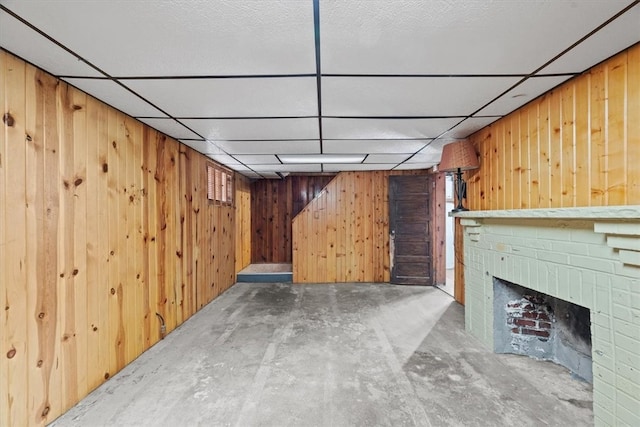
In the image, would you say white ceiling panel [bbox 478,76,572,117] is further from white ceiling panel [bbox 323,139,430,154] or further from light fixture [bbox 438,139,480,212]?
white ceiling panel [bbox 323,139,430,154]

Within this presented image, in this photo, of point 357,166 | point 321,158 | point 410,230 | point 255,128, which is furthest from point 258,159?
point 410,230

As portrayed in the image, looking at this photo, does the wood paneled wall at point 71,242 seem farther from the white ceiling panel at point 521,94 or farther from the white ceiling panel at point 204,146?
the white ceiling panel at point 521,94

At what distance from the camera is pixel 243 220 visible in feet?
19.8

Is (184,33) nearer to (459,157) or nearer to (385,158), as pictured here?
(459,157)

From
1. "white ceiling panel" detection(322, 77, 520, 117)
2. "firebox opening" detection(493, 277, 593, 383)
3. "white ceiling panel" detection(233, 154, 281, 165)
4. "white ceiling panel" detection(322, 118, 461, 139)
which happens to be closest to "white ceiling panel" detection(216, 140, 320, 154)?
"white ceiling panel" detection(233, 154, 281, 165)

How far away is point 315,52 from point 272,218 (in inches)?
214

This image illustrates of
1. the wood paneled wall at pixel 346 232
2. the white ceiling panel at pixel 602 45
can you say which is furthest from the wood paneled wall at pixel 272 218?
the white ceiling panel at pixel 602 45

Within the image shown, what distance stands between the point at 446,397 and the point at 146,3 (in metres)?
2.63

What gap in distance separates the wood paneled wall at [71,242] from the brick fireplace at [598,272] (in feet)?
9.79

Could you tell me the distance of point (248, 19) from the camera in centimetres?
111

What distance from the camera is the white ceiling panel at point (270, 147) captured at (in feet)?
9.84

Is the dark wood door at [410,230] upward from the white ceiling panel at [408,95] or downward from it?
downward

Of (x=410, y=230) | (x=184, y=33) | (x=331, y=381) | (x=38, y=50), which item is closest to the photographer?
(x=184, y=33)

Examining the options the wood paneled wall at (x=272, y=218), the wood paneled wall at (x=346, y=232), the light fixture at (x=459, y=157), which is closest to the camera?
the light fixture at (x=459, y=157)
